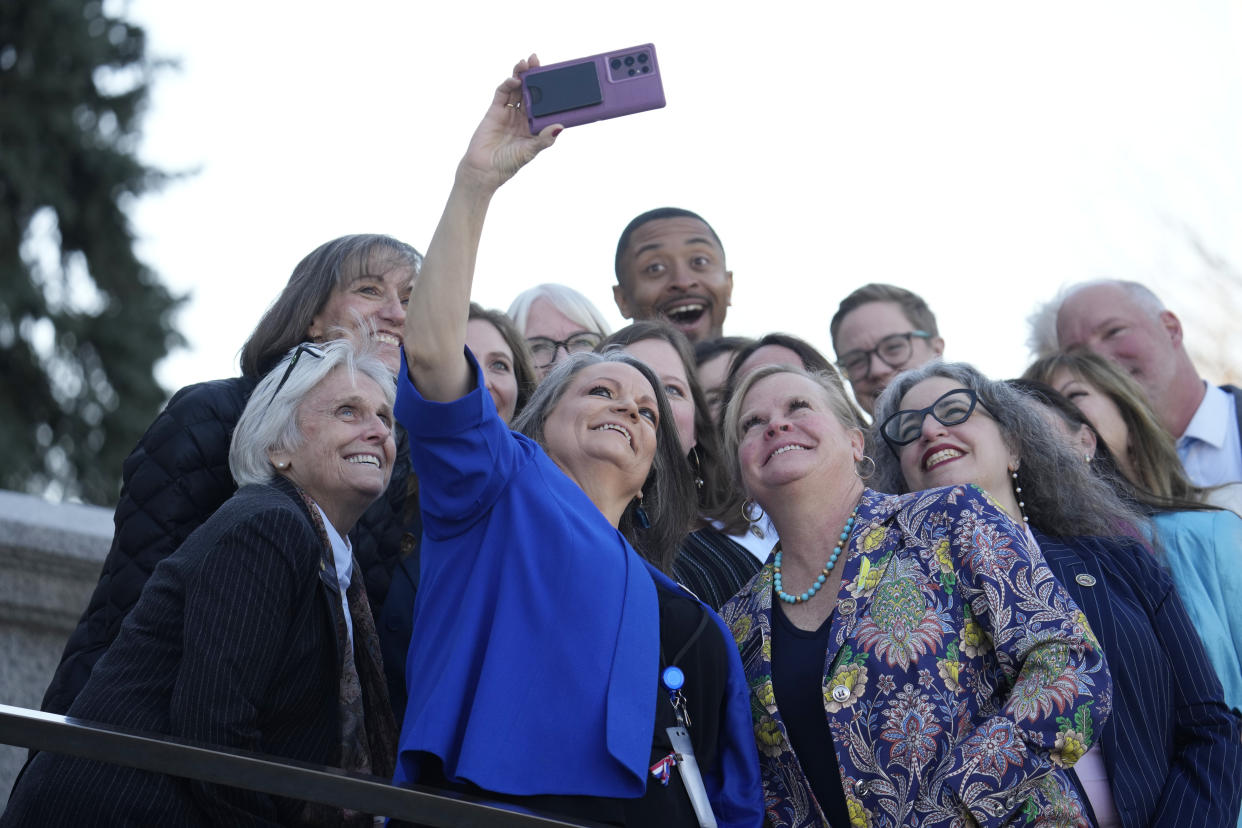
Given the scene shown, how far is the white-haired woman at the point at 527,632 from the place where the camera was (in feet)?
8.92

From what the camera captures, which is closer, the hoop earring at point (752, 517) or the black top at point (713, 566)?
the black top at point (713, 566)

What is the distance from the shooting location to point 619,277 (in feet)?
19.7

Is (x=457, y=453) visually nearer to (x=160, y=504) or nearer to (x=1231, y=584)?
(x=160, y=504)

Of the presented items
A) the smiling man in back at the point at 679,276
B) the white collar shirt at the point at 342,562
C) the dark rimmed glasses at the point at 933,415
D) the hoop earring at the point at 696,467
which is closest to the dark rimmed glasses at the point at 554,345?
the smiling man in back at the point at 679,276

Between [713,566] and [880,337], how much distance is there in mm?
1684

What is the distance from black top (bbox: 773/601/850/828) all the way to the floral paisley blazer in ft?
0.10

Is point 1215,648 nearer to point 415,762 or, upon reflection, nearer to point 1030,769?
point 1030,769

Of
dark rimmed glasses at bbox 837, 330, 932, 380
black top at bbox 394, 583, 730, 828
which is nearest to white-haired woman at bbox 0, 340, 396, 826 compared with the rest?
black top at bbox 394, 583, 730, 828

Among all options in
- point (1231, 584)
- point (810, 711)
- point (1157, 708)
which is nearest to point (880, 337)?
point (1231, 584)

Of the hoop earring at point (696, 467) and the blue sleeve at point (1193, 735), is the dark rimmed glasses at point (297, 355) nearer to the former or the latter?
the hoop earring at point (696, 467)

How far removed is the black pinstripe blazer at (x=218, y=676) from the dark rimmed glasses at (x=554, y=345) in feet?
6.88

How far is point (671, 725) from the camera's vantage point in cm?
296

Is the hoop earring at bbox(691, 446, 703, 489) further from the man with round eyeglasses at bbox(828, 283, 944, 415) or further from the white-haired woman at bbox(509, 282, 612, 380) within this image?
the man with round eyeglasses at bbox(828, 283, 944, 415)

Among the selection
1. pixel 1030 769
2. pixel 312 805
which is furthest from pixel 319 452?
pixel 1030 769
